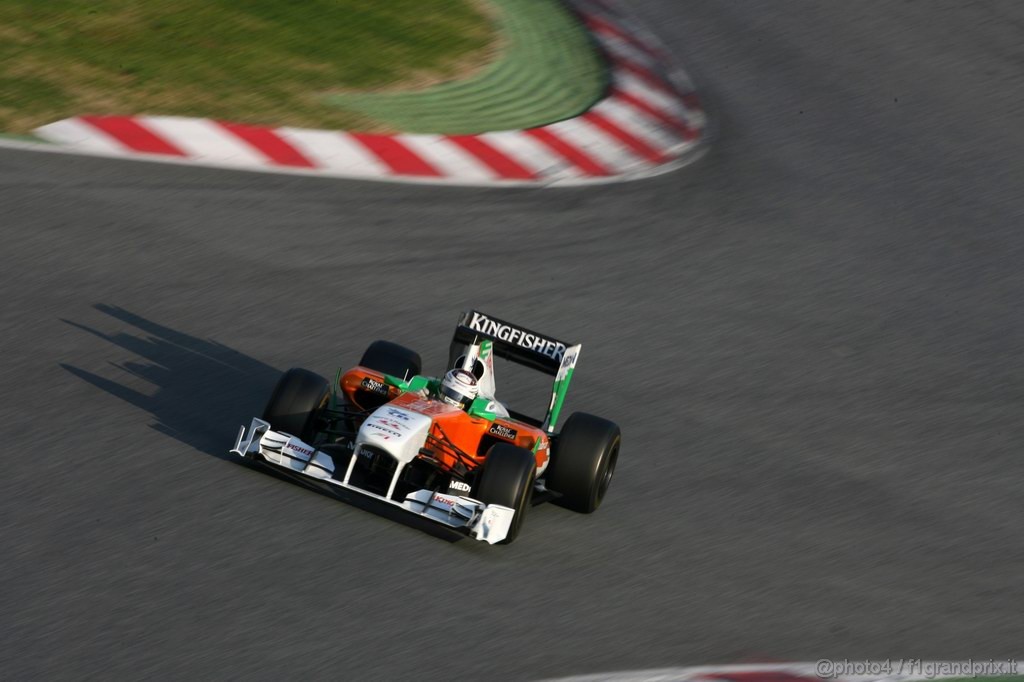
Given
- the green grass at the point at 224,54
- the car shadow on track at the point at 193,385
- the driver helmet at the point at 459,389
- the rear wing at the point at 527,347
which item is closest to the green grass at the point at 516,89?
the green grass at the point at 224,54

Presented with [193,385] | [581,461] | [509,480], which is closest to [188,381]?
[193,385]

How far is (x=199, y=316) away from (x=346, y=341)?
1.09 m

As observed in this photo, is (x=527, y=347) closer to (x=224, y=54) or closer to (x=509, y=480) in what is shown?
(x=509, y=480)

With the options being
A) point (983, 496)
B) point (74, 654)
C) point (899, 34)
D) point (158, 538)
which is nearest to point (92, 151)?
point (158, 538)

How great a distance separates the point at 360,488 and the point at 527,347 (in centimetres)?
151

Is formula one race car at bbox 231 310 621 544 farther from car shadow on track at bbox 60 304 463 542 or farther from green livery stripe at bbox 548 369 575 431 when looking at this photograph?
car shadow on track at bbox 60 304 463 542

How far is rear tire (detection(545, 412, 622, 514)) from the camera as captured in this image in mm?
8406

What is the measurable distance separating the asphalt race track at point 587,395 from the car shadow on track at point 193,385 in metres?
0.03

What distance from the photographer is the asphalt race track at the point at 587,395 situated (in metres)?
7.23

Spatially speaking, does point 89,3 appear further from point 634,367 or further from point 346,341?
point 634,367

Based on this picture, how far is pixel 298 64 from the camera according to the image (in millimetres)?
14633

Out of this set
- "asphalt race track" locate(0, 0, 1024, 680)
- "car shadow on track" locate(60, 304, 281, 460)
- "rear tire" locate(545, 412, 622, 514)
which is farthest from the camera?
"car shadow on track" locate(60, 304, 281, 460)

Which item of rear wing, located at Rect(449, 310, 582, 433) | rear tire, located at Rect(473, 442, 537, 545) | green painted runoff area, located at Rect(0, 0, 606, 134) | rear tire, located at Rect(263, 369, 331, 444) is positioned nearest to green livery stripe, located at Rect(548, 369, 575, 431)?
rear wing, located at Rect(449, 310, 582, 433)

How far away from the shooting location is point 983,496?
971cm
